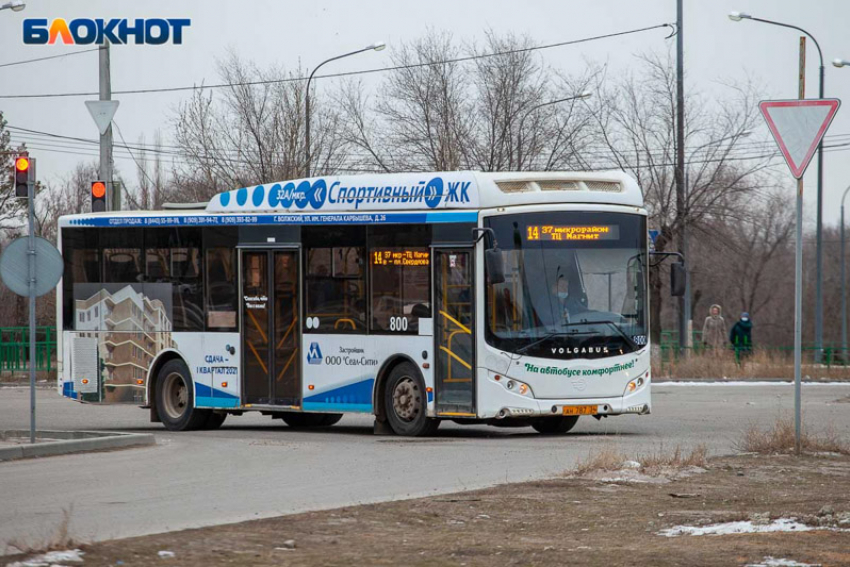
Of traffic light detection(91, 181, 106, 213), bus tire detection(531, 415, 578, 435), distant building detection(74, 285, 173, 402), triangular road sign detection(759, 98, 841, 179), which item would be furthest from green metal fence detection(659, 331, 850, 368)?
triangular road sign detection(759, 98, 841, 179)

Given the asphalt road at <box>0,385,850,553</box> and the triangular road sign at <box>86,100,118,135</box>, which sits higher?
the triangular road sign at <box>86,100,118,135</box>

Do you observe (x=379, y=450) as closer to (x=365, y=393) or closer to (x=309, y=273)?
(x=365, y=393)

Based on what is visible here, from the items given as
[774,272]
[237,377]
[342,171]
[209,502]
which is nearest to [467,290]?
[237,377]

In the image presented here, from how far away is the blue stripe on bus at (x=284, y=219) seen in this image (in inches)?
708

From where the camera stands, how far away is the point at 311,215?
1925 centimetres

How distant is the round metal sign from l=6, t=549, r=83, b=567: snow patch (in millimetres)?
8206

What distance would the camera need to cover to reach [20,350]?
3975 cm

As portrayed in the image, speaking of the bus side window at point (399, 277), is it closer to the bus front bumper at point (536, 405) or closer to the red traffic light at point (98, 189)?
the bus front bumper at point (536, 405)

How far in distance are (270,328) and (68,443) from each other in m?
3.92

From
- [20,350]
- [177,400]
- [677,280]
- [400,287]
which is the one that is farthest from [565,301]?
[20,350]

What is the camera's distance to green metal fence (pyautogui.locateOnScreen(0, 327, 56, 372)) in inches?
1565

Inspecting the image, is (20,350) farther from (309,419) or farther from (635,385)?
(635,385)

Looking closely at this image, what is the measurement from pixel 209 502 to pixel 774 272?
78.0 meters

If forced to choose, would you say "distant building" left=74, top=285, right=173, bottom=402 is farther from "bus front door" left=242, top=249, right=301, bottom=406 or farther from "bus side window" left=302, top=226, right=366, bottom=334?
"bus side window" left=302, top=226, right=366, bottom=334
